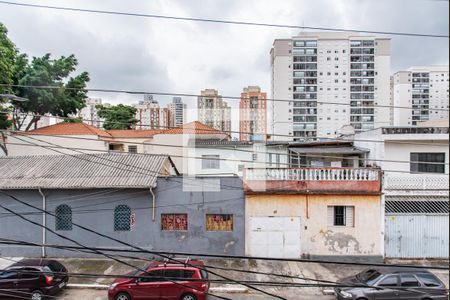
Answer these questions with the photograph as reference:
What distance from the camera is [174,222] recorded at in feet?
44.9

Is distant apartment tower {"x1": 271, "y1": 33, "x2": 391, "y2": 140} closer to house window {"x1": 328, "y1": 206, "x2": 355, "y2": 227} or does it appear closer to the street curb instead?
house window {"x1": 328, "y1": 206, "x2": 355, "y2": 227}

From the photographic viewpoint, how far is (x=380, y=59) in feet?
224

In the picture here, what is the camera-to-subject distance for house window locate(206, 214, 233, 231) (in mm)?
13633

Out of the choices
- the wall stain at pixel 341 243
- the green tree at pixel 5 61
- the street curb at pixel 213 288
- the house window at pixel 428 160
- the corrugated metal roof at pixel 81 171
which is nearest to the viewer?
the street curb at pixel 213 288

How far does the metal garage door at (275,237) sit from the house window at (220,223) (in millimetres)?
1032

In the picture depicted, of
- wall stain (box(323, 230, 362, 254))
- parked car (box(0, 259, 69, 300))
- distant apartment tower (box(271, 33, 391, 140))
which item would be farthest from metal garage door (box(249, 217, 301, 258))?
distant apartment tower (box(271, 33, 391, 140))

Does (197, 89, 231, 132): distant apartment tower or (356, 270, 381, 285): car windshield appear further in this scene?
(197, 89, 231, 132): distant apartment tower

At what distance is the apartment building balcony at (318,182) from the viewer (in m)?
13.4

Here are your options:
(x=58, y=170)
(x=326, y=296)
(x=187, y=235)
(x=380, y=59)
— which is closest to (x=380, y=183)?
(x=326, y=296)

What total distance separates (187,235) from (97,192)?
431 centimetres

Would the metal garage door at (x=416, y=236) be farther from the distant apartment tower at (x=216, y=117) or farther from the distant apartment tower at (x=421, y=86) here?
the distant apartment tower at (x=421, y=86)

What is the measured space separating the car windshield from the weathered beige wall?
10.1 feet

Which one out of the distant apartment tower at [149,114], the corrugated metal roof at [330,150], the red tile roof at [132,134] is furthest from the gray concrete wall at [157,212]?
the distant apartment tower at [149,114]

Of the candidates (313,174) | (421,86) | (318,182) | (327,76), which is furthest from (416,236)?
(421,86)
